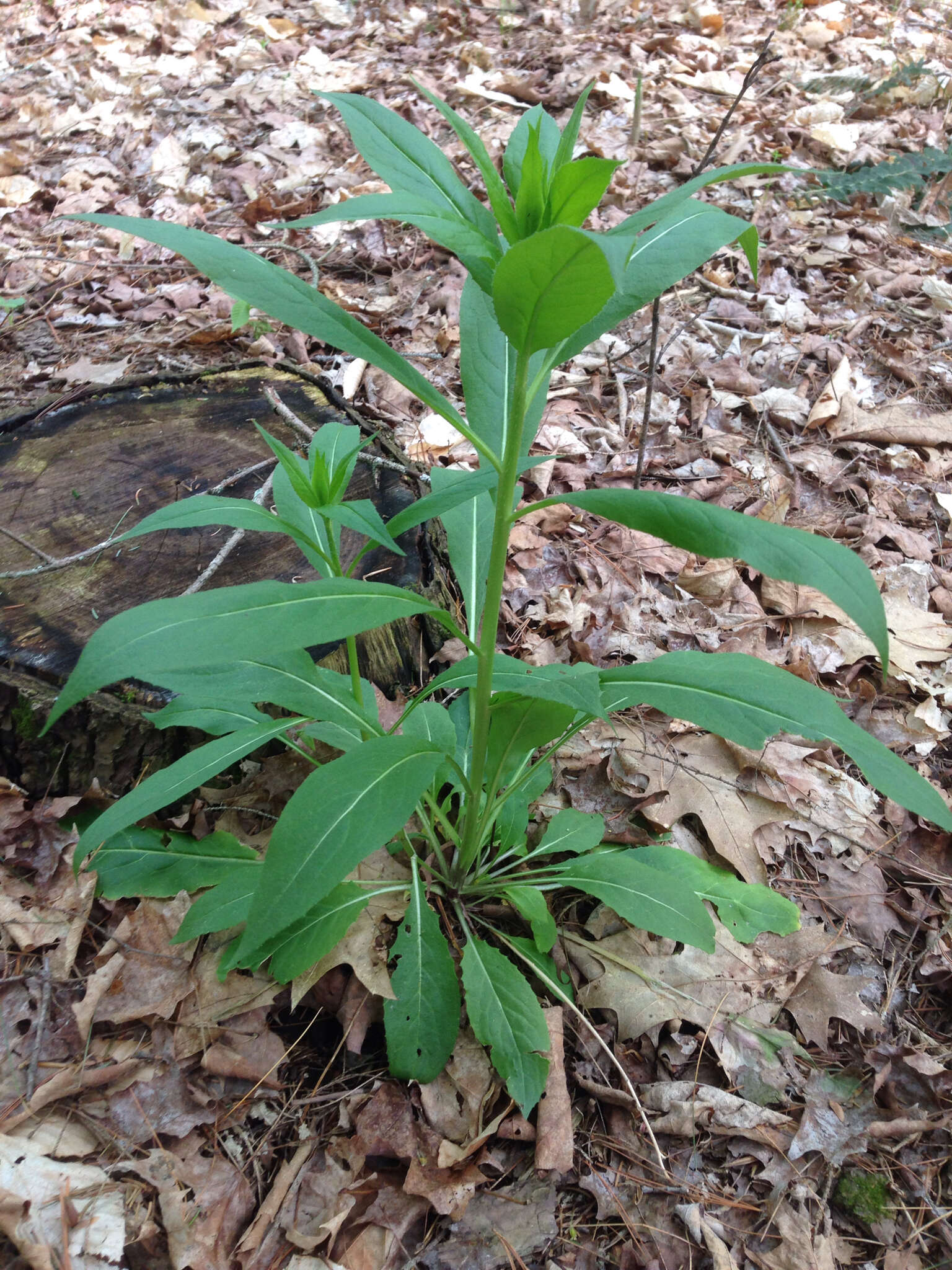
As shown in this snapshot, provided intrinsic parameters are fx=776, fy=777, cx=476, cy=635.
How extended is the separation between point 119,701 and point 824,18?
24.2ft

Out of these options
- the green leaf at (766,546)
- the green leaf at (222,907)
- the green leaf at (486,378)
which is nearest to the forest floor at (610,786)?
the green leaf at (222,907)

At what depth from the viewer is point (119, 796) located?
2.21 m

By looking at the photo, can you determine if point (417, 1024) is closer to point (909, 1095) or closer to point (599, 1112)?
point (599, 1112)

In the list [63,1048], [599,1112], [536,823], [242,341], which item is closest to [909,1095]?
[599,1112]

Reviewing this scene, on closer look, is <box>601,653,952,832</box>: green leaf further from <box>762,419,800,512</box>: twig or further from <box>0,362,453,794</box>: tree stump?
<box>762,419,800,512</box>: twig

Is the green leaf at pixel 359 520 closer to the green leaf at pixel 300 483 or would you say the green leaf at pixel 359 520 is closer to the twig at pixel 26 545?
the green leaf at pixel 300 483

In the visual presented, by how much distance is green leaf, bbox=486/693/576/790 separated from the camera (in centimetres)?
172

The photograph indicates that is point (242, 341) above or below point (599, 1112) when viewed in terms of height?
above

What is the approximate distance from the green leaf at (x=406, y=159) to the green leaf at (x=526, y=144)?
0.07 meters

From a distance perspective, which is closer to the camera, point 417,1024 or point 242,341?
point 417,1024

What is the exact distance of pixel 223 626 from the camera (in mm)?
1151

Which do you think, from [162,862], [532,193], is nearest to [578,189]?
[532,193]

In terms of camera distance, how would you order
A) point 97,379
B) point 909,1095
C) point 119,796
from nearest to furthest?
point 909,1095, point 119,796, point 97,379

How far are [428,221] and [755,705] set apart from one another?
1.03 m
